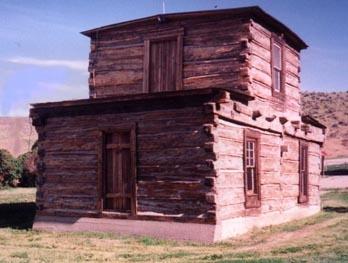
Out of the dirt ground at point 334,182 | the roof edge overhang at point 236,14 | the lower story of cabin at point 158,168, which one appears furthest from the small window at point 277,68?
the dirt ground at point 334,182

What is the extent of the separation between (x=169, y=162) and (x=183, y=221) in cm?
164

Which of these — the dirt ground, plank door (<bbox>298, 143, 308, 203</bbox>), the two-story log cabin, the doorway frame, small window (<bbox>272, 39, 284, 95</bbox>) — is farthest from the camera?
the dirt ground

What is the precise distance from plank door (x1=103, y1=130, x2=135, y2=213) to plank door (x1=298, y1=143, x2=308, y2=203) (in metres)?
8.07

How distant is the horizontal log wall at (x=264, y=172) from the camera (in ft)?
44.2

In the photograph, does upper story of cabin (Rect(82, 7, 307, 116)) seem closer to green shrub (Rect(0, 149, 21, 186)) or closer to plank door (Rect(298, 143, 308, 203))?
plank door (Rect(298, 143, 308, 203))

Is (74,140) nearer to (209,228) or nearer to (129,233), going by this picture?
(129,233)

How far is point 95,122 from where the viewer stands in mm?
15117

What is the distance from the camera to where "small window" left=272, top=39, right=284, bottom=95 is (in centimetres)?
1742

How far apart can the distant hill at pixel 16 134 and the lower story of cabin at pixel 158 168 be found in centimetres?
7934

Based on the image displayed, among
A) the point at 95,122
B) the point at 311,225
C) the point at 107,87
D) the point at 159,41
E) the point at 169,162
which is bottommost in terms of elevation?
the point at 311,225

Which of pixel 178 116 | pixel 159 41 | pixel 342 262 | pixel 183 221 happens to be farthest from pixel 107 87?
pixel 342 262

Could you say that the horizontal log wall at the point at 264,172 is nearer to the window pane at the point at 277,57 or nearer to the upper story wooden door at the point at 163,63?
the window pane at the point at 277,57

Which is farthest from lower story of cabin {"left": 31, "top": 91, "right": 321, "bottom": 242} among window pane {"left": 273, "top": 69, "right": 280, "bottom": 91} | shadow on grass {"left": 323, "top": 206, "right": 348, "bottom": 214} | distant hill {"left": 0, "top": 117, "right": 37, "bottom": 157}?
distant hill {"left": 0, "top": 117, "right": 37, "bottom": 157}

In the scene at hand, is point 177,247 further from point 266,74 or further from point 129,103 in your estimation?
point 266,74
